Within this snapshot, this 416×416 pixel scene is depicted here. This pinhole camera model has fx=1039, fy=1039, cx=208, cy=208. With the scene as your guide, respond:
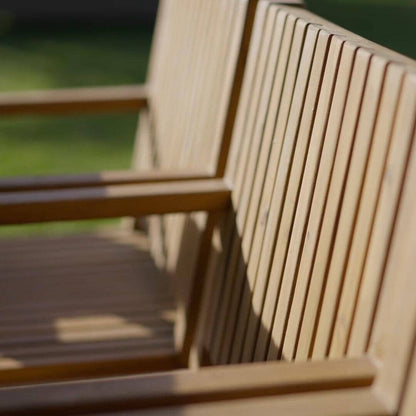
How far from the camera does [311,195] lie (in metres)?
1.93

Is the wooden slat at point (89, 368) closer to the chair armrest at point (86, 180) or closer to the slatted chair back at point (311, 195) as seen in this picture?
the slatted chair back at point (311, 195)

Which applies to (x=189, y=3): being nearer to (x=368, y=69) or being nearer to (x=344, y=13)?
(x=368, y=69)

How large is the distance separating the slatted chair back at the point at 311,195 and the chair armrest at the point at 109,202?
0.25 feet

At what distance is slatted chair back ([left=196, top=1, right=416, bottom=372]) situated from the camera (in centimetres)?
166

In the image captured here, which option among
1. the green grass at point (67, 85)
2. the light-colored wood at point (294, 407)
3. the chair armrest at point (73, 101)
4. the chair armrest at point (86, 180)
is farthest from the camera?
the green grass at point (67, 85)

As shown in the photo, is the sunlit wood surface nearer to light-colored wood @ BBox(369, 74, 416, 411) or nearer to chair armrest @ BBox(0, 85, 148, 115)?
chair armrest @ BBox(0, 85, 148, 115)

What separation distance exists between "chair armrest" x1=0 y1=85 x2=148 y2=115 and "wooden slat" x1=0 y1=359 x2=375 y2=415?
7.11 feet

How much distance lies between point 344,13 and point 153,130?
1031 cm

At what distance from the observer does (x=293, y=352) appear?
1964mm

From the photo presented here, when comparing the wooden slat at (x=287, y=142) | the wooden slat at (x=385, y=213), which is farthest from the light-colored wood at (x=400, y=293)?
the wooden slat at (x=287, y=142)

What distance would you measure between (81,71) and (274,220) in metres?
7.07

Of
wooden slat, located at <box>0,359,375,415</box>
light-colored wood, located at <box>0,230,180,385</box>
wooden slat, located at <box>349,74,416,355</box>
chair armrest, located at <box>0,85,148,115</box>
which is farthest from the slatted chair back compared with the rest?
chair armrest, located at <box>0,85,148,115</box>

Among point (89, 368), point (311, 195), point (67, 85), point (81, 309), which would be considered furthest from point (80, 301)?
point (67, 85)

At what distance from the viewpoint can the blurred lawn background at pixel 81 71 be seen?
20.6ft
